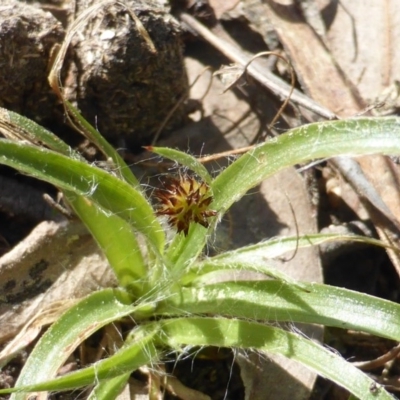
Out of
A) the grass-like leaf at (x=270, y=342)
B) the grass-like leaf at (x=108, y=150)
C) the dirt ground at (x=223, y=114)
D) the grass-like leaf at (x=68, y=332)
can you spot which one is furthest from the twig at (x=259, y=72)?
the grass-like leaf at (x=68, y=332)

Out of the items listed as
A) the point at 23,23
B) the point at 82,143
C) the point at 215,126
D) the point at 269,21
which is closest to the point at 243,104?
the point at 215,126

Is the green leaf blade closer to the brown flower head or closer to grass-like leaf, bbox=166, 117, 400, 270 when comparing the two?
grass-like leaf, bbox=166, 117, 400, 270

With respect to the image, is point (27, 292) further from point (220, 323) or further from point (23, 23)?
point (23, 23)

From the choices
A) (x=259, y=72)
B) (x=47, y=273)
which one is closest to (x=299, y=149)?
(x=259, y=72)

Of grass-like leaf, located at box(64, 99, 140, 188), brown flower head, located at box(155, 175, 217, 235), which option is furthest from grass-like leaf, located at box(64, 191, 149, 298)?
brown flower head, located at box(155, 175, 217, 235)

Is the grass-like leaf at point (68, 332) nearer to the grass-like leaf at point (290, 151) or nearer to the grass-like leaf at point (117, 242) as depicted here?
the grass-like leaf at point (117, 242)

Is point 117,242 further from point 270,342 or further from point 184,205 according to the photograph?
point 270,342
